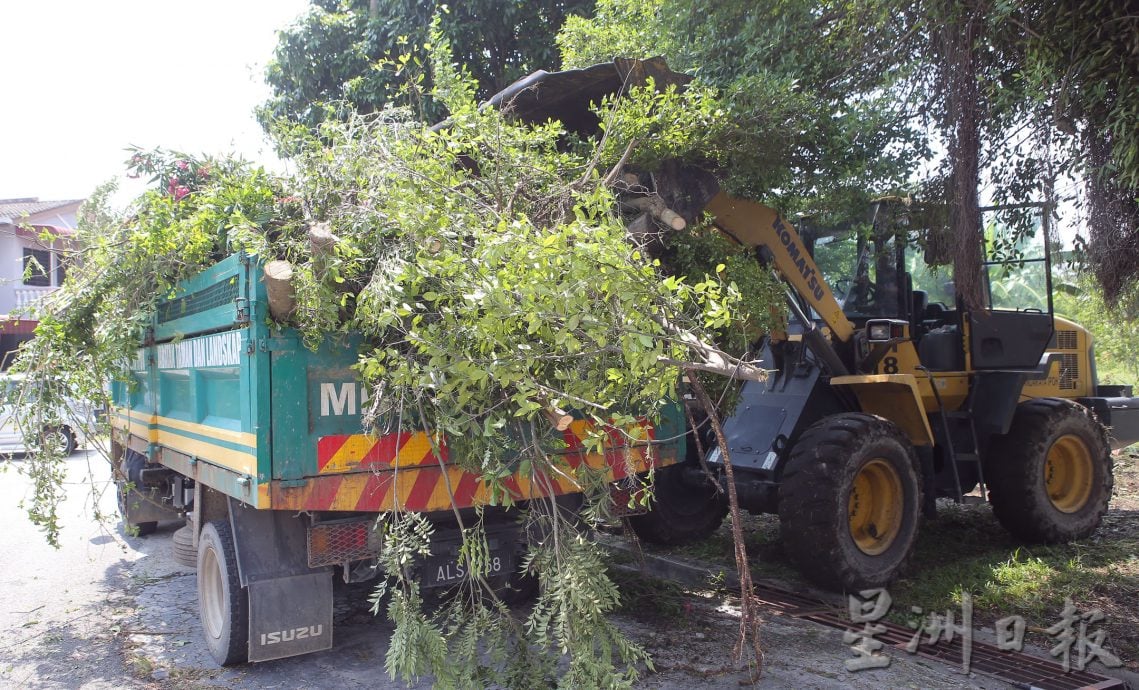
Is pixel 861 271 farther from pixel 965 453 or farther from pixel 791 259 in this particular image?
pixel 965 453

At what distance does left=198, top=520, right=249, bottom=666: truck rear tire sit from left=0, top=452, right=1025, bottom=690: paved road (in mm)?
132

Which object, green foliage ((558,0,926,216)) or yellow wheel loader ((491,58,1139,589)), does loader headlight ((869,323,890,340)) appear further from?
green foliage ((558,0,926,216))

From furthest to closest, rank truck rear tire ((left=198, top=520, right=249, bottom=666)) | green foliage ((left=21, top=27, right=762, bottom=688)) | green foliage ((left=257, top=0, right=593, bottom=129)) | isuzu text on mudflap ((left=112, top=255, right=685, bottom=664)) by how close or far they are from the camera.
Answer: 1. green foliage ((left=257, top=0, right=593, bottom=129))
2. truck rear tire ((left=198, top=520, right=249, bottom=666))
3. isuzu text on mudflap ((left=112, top=255, right=685, bottom=664))
4. green foliage ((left=21, top=27, right=762, bottom=688))

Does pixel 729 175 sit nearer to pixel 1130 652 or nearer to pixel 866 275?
pixel 866 275

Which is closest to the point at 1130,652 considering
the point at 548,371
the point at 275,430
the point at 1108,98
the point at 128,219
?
the point at 1108,98

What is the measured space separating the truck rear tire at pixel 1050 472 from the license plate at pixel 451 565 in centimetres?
446

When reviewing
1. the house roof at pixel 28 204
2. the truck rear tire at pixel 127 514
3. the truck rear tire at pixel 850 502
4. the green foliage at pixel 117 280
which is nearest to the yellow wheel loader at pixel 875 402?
the truck rear tire at pixel 850 502

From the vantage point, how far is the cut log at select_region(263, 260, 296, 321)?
363cm

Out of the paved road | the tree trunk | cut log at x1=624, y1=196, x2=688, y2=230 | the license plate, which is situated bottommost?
the paved road

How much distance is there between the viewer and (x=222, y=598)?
14.8 ft

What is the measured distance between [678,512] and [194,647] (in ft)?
12.0

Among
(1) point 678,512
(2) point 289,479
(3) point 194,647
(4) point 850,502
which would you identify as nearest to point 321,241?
(2) point 289,479

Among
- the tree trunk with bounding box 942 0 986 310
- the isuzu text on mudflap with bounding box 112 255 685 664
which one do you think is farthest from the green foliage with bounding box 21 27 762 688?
the tree trunk with bounding box 942 0 986 310

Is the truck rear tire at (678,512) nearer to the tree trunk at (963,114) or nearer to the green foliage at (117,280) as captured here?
the tree trunk at (963,114)
